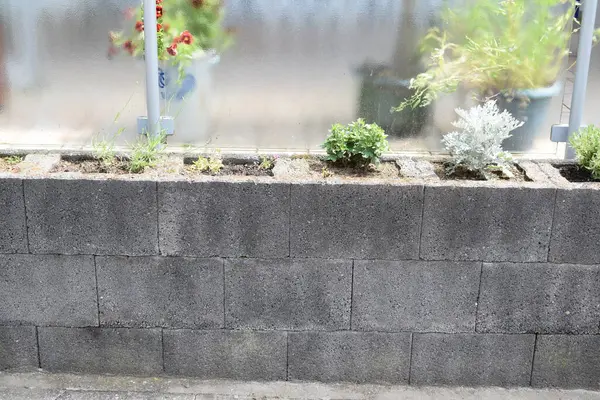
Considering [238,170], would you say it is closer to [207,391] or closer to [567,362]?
[207,391]

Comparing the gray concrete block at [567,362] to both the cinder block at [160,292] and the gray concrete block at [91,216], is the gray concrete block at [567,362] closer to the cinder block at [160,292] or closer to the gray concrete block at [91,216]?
the cinder block at [160,292]

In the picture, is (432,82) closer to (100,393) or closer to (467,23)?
(467,23)

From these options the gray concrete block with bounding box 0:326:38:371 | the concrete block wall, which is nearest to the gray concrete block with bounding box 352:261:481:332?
the concrete block wall

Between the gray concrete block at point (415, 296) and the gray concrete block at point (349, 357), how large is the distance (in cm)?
7

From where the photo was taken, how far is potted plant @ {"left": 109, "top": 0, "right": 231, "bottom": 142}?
4.06 m

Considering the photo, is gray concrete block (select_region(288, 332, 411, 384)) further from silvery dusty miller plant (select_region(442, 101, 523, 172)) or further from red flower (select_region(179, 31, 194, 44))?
red flower (select_region(179, 31, 194, 44))

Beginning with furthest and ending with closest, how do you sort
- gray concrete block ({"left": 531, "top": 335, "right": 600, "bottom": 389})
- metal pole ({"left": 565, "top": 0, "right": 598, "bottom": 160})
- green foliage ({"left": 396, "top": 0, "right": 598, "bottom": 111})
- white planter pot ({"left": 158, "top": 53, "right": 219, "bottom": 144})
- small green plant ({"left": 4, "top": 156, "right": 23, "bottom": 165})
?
1. white planter pot ({"left": 158, "top": 53, "right": 219, "bottom": 144})
2. green foliage ({"left": 396, "top": 0, "right": 598, "bottom": 111})
3. metal pole ({"left": 565, "top": 0, "right": 598, "bottom": 160})
4. small green plant ({"left": 4, "top": 156, "right": 23, "bottom": 165})
5. gray concrete block ({"left": 531, "top": 335, "right": 600, "bottom": 389})

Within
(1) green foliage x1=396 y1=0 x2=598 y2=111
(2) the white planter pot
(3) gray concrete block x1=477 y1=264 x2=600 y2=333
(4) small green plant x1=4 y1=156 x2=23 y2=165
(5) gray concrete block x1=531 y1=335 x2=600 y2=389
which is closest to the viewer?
(3) gray concrete block x1=477 y1=264 x2=600 y2=333

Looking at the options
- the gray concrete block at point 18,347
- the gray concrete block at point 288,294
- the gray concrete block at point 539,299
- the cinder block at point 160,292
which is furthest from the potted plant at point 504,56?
the gray concrete block at point 18,347

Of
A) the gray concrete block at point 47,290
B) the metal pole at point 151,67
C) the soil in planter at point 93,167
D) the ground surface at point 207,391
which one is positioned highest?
the metal pole at point 151,67

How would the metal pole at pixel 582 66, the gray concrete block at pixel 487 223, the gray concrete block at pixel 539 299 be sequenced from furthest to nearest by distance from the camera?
the metal pole at pixel 582 66 < the gray concrete block at pixel 539 299 < the gray concrete block at pixel 487 223

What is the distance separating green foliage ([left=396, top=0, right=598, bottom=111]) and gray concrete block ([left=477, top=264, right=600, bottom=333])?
3.63 ft

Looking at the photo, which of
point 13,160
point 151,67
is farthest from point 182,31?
point 13,160

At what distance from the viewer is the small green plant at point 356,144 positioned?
3.74 meters
